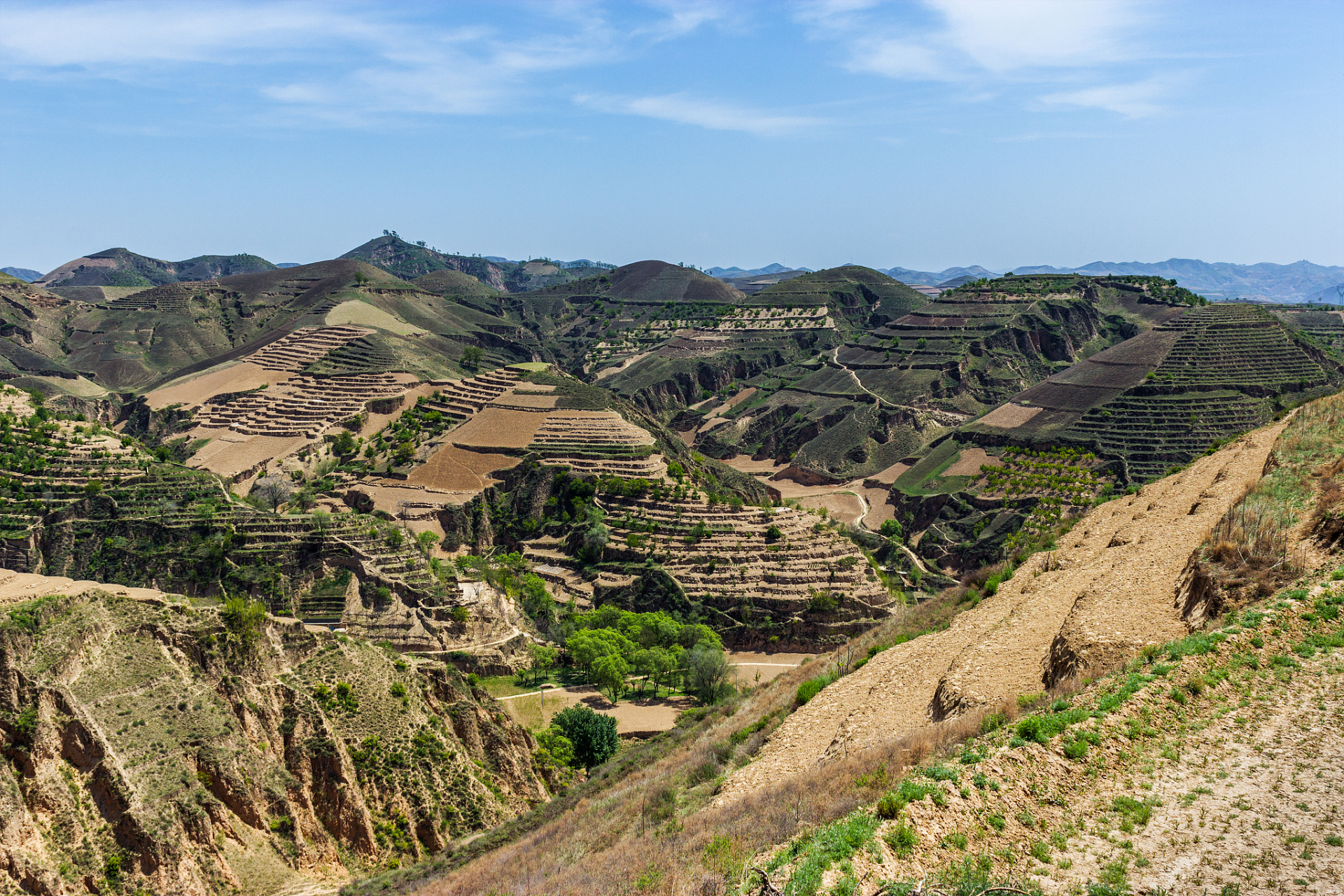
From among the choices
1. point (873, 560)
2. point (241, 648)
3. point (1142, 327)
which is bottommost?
point (873, 560)

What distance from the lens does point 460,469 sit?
8781cm

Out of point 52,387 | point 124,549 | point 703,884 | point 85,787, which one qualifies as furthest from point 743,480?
point 52,387

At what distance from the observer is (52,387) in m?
127

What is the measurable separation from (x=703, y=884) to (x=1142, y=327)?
476 feet

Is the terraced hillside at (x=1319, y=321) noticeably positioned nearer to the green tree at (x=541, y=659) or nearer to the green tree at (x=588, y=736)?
the green tree at (x=541, y=659)

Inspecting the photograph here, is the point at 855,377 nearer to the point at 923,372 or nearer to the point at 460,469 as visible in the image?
the point at 923,372

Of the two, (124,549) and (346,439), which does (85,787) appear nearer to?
(124,549)

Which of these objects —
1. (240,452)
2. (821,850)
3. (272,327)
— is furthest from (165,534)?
(272,327)

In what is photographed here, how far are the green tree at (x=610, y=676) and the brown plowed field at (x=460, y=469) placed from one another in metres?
37.0

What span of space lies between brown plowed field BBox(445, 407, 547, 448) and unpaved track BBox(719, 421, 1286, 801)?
63128 mm

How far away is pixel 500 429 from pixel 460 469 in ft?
24.2

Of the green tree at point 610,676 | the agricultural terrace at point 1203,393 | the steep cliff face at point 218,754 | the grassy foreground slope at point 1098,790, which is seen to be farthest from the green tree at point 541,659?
the agricultural terrace at point 1203,393

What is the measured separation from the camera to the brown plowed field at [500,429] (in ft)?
298

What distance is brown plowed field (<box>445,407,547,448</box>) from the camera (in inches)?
3578
